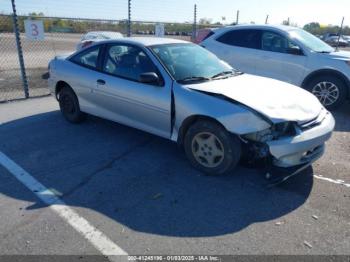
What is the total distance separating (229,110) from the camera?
3.81 meters

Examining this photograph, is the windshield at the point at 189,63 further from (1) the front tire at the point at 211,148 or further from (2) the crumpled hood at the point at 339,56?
(2) the crumpled hood at the point at 339,56

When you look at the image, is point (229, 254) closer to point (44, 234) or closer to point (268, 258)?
point (268, 258)

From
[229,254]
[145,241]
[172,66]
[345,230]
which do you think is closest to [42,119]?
[172,66]

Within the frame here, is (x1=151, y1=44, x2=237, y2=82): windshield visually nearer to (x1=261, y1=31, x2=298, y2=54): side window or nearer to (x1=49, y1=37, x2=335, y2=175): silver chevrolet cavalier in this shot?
(x1=49, y1=37, x2=335, y2=175): silver chevrolet cavalier

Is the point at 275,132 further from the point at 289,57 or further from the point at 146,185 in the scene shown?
the point at 289,57

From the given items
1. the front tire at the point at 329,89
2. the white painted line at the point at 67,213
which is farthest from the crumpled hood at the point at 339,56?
the white painted line at the point at 67,213

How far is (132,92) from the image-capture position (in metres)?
4.78

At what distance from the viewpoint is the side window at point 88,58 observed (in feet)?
18.0

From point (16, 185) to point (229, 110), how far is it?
2.69 meters

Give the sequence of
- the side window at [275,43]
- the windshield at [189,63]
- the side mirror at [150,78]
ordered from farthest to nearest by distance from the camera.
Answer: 1. the side window at [275,43]
2. the windshield at [189,63]
3. the side mirror at [150,78]

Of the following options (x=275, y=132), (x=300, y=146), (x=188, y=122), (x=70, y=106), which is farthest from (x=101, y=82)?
(x=300, y=146)

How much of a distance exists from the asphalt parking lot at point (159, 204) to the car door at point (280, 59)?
259 cm

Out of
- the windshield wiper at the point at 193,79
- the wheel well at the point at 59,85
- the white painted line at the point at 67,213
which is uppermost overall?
the windshield wiper at the point at 193,79

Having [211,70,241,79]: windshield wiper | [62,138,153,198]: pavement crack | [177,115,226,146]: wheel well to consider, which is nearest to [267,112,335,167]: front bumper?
[177,115,226,146]: wheel well
